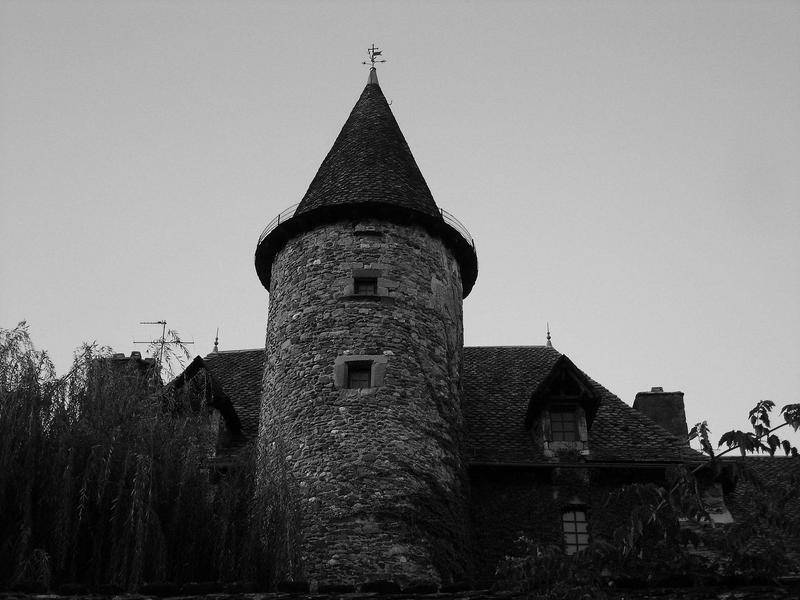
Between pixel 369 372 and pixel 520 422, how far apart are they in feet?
11.6

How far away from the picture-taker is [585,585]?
8688 millimetres

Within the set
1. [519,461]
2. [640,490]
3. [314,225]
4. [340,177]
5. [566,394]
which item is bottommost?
[640,490]

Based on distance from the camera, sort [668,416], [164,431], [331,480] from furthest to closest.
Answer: [668,416] < [331,480] < [164,431]

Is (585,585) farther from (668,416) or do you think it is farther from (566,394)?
(668,416)

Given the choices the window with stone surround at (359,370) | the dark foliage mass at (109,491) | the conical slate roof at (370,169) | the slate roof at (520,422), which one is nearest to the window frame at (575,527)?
the slate roof at (520,422)

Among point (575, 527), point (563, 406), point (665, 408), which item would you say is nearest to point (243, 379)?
point (563, 406)

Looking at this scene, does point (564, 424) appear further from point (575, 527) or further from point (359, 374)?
point (359, 374)

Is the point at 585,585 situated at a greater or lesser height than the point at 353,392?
lesser

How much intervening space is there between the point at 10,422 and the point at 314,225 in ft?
22.6

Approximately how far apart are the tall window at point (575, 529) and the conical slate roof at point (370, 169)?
5621 mm

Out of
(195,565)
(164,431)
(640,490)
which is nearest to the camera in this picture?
(640,490)

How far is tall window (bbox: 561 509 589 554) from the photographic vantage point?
15.0 metres

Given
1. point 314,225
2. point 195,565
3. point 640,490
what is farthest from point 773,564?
point 314,225

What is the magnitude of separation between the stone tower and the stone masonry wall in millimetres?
20
